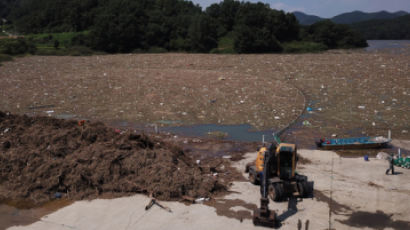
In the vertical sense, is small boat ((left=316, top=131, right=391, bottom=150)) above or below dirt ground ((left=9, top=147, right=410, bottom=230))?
above

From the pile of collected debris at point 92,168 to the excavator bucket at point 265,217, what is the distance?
3.83 feet

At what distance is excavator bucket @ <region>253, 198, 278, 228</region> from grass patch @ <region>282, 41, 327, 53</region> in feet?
92.7

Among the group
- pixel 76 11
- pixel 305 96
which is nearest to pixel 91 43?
pixel 76 11

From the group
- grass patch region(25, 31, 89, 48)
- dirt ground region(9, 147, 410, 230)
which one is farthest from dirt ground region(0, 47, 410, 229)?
grass patch region(25, 31, 89, 48)

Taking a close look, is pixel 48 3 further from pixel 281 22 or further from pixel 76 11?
pixel 281 22

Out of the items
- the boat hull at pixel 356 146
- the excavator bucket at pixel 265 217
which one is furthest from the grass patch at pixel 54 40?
the excavator bucket at pixel 265 217

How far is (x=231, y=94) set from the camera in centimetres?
1321

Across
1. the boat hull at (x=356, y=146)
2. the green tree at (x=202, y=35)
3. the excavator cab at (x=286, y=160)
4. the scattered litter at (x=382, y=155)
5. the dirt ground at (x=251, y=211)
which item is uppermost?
the green tree at (x=202, y=35)

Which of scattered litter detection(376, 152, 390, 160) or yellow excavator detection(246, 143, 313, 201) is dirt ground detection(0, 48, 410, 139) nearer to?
scattered litter detection(376, 152, 390, 160)

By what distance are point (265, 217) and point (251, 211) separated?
49 centimetres

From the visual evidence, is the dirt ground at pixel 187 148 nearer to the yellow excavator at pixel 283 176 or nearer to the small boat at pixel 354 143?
the yellow excavator at pixel 283 176

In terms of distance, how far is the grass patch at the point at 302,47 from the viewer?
31.9m

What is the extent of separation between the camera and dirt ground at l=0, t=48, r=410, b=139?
1067 cm

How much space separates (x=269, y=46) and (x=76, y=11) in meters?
31.5
